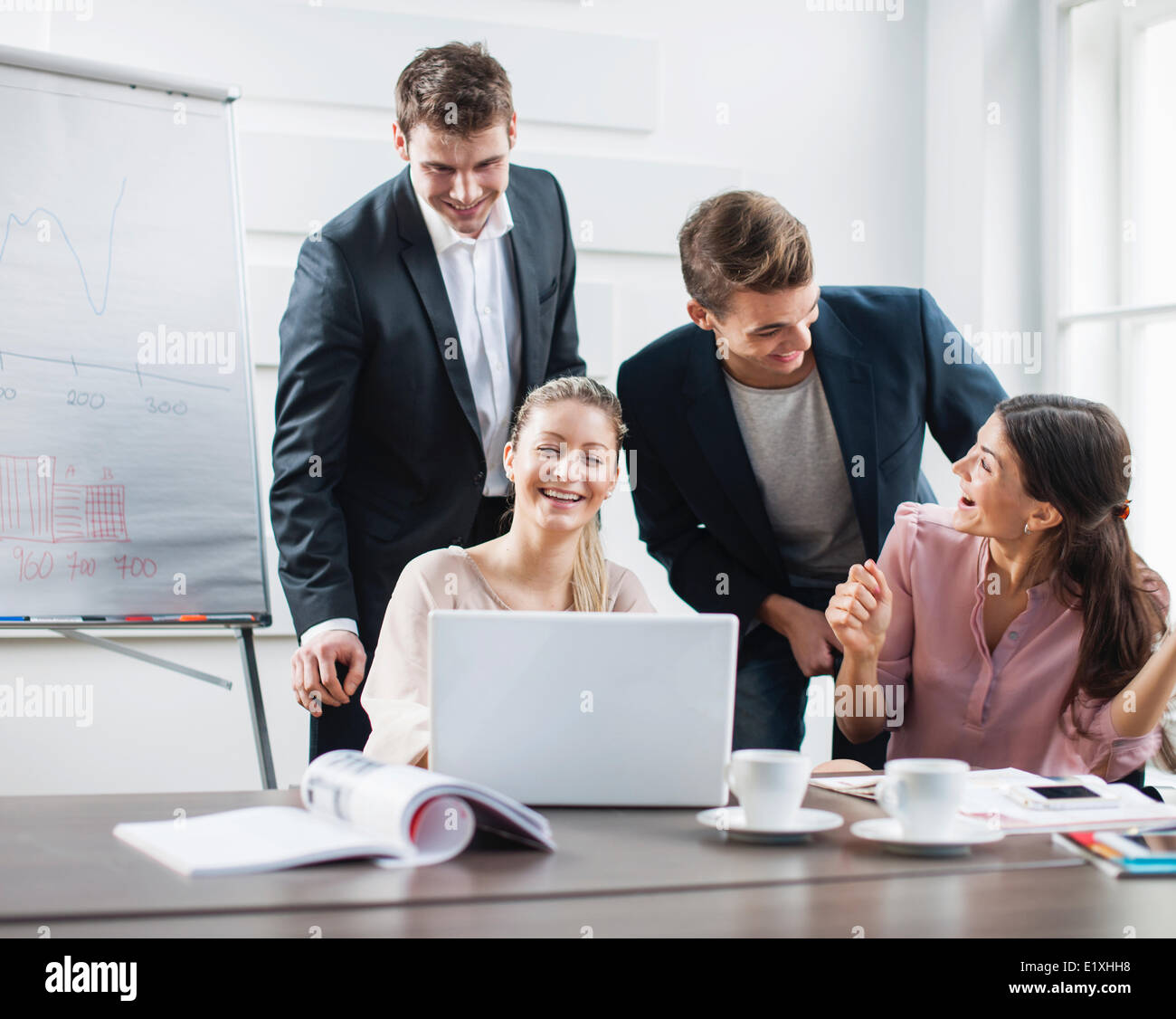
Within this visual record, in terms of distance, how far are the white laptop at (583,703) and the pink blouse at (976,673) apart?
0.72 meters

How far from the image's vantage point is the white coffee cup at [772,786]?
3.70ft

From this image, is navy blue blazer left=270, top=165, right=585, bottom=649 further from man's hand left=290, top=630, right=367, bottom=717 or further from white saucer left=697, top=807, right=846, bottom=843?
white saucer left=697, top=807, right=846, bottom=843

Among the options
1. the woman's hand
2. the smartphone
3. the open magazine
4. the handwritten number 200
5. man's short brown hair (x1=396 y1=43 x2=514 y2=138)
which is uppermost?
man's short brown hair (x1=396 y1=43 x2=514 y2=138)

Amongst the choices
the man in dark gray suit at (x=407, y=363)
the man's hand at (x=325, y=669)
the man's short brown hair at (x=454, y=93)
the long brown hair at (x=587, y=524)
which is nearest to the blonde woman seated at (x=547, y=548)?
the long brown hair at (x=587, y=524)

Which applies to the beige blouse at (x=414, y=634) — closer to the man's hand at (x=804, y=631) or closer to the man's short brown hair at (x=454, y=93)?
the man's hand at (x=804, y=631)

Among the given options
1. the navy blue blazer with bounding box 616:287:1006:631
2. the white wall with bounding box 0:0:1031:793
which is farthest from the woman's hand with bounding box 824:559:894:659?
the white wall with bounding box 0:0:1031:793

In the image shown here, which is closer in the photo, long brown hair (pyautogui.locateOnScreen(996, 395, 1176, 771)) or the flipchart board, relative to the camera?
long brown hair (pyautogui.locateOnScreen(996, 395, 1176, 771))

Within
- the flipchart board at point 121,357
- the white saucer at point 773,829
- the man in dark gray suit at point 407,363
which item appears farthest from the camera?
the flipchart board at point 121,357

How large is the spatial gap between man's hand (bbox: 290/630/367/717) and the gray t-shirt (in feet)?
2.72

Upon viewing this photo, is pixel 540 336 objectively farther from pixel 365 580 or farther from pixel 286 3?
pixel 286 3

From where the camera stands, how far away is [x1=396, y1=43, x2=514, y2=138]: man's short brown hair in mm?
2105

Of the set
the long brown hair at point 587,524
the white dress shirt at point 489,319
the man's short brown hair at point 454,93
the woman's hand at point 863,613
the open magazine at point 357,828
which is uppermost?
the man's short brown hair at point 454,93

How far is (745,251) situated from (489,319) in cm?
60

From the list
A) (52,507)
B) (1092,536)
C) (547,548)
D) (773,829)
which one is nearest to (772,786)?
(773,829)
